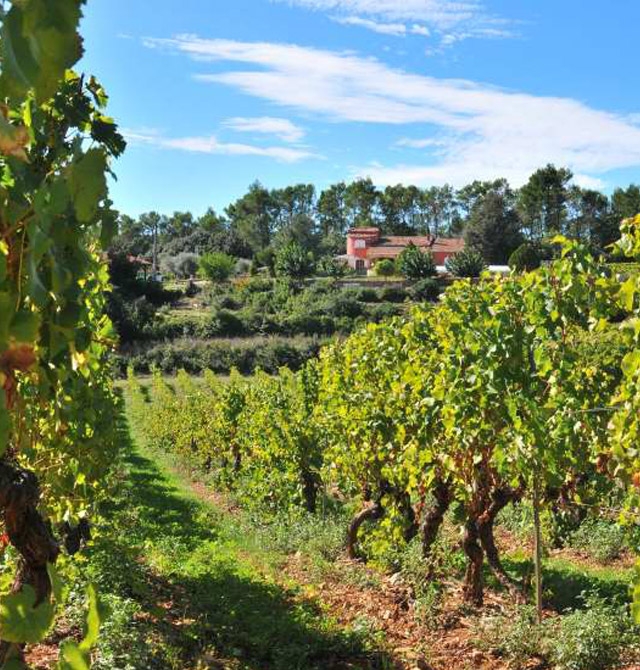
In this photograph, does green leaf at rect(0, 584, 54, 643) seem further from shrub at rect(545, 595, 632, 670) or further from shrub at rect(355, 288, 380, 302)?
shrub at rect(355, 288, 380, 302)

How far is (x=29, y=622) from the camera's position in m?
0.99

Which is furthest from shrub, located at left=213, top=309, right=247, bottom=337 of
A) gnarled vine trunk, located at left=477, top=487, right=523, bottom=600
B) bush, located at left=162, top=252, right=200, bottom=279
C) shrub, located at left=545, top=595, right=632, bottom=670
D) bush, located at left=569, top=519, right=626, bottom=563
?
shrub, located at left=545, top=595, right=632, bottom=670

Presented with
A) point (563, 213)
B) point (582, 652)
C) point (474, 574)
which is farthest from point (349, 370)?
point (563, 213)

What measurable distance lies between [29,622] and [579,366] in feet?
16.9

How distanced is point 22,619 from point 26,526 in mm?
967

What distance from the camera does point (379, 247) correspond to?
6831 cm

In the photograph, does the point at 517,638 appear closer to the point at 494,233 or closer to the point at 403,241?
the point at 494,233

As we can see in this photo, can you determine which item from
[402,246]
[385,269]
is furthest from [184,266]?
[402,246]

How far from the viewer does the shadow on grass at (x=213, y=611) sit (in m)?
5.37

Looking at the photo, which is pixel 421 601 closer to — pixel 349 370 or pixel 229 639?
pixel 229 639

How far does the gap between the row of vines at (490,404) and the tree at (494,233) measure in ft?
171

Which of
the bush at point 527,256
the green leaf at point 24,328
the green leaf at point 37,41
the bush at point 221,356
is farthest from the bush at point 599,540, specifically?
the bush at point 527,256

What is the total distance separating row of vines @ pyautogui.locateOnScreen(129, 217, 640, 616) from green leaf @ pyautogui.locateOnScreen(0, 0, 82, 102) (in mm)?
2777

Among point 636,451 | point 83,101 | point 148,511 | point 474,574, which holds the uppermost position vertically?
point 83,101
